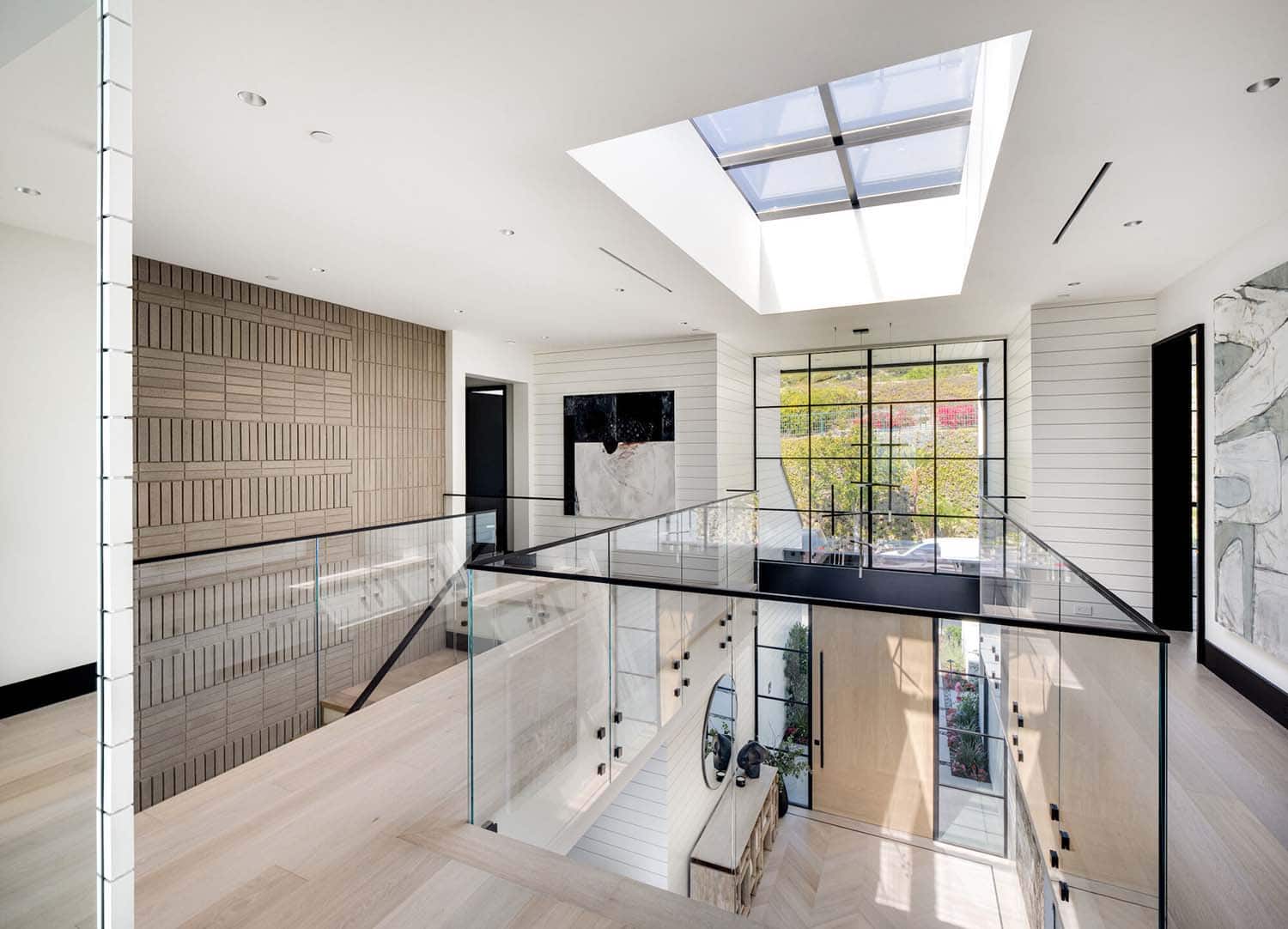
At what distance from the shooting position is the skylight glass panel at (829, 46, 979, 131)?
4.11 metres

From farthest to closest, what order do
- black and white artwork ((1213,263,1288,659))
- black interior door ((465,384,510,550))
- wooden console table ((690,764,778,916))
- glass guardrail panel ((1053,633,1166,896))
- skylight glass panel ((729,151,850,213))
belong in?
black interior door ((465,384,510,550))
skylight glass panel ((729,151,850,213))
wooden console table ((690,764,778,916))
black and white artwork ((1213,263,1288,659))
glass guardrail panel ((1053,633,1166,896))

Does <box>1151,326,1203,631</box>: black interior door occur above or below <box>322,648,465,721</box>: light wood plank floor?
above

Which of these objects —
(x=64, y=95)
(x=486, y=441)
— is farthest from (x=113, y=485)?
(x=486, y=441)

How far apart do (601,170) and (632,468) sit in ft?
18.0

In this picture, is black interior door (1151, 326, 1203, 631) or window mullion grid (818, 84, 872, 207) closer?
window mullion grid (818, 84, 872, 207)

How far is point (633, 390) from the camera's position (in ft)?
29.5

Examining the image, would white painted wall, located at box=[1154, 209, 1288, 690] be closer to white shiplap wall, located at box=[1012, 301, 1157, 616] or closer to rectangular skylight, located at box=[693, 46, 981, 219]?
white shiplap wall, located at box=[1012, 301, 1157, 616]

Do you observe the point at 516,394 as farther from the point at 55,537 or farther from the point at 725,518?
the point at 55,537

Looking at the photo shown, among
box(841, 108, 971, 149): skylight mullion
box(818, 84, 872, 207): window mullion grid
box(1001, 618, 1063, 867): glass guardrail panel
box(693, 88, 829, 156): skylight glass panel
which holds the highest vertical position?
box(693, 88, 829, 156): skylight glass panel

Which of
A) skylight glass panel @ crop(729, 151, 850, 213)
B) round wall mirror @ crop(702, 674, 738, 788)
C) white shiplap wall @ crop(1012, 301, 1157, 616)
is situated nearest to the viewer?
round wall mirror @ crop(702, 674, 738, 788)

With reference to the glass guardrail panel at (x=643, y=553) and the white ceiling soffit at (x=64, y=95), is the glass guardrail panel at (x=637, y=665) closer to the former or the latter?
the glass guardrail panel at (x=643, y=553)

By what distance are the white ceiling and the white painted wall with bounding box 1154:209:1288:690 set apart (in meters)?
0.16

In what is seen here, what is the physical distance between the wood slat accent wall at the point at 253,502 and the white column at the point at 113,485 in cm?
309

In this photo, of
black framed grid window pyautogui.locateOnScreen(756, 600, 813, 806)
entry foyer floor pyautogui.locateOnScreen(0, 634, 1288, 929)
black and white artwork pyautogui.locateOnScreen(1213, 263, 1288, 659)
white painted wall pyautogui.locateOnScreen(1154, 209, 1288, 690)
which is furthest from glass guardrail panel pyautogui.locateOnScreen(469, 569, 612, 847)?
white painted wall pyautogui.locateOnScreen(1154, 209, 1288, 690)
